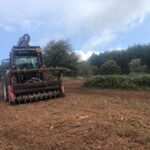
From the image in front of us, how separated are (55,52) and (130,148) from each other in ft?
125

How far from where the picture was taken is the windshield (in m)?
16.0

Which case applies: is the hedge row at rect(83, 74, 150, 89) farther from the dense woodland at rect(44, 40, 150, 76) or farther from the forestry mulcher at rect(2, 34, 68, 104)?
the dense woodland at rect(44, 40, 150, 76)

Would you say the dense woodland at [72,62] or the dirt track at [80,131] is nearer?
the dirt track at [80,131]

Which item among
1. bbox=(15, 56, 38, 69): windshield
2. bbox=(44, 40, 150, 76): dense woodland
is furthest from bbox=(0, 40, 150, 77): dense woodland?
bbox=(15, 56, 38, 69): windshield

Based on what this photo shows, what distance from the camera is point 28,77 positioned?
50.9ft

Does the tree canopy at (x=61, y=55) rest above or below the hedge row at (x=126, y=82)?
above

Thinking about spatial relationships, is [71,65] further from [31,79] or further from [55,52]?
[31,79]

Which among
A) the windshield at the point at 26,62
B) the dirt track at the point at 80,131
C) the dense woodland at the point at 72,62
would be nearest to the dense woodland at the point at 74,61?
the dense woodland at the point at 72,62

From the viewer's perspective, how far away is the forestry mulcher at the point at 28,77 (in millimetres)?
14242

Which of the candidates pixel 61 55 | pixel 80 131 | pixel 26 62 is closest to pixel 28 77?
pixel 26 62

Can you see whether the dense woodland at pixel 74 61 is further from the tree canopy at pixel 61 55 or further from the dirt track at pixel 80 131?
the dirt track at pixel 80 131

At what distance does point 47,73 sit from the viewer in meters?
15.8

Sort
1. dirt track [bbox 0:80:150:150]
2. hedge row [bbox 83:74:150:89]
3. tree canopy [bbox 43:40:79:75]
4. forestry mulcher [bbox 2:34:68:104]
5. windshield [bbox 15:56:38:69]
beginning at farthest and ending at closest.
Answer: tree canopy [bbox 43:40:79:75] < hedge row [bbox 83:74:150:89] < windshield [bbox 15:56:38:69] < forestry mulcher [bbox 2:34:68:104] < dirt track [bbox 0:80:150:150]

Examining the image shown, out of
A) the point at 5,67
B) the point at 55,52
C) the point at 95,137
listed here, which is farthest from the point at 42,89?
the point at 55,52
